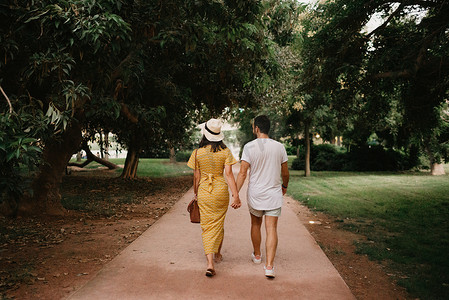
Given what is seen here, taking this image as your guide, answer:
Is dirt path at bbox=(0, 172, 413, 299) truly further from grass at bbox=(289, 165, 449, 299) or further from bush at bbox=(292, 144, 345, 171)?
bush at bbox=(292, 144, 345, 171)

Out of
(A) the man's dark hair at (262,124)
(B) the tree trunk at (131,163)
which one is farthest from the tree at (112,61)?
(B) the tree trunk at (131,163)

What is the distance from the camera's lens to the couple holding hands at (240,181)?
480cm

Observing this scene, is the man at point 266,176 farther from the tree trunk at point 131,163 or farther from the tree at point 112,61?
the tree trunk at point 131,163

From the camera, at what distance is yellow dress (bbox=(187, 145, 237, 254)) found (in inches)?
192

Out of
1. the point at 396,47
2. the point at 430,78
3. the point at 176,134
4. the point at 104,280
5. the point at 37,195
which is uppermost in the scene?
the point at 396,47

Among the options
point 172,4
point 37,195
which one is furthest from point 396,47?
point 37,195

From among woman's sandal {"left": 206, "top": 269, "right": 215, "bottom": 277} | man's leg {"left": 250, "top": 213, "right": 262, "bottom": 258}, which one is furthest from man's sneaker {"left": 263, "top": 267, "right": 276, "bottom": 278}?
woman's sandal {"left": 206, "top": 269, "right": 215, "bottom": 277}

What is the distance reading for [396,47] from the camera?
9.01 meters

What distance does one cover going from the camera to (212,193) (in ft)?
16.1

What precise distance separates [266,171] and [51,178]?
6.29 metres

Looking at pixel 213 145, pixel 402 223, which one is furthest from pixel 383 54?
pixel 213 145

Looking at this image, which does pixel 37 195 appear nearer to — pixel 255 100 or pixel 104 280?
pixel 104 280

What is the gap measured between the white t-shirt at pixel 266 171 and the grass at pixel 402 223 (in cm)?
205

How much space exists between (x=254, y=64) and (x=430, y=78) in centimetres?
449
